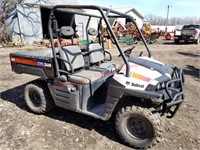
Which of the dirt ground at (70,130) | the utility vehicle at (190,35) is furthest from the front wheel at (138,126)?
the utility vehicle at (190,35)

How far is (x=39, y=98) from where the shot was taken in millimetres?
4527

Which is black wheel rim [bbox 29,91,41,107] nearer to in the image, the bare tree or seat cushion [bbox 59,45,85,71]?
seat cushion [bbox 59,45,85,71]

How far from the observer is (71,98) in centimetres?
378

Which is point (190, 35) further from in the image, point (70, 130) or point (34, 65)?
point (70, 130)

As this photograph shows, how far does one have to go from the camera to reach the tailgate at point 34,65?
13.2 ft

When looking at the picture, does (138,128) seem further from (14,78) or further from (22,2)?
(22,2)

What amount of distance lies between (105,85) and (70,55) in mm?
878

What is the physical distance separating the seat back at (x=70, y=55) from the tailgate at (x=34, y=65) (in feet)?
0.88

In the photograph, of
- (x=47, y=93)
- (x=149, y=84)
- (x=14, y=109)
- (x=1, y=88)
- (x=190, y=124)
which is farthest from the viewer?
(x=1, y=88)

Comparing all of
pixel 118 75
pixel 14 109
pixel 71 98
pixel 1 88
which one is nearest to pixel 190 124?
pixel 118 75

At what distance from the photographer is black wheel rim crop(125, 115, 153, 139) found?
323cm

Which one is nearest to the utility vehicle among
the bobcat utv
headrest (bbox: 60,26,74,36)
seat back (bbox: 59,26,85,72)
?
the bobcat utv

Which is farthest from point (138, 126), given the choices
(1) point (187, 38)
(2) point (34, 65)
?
(1) point (187, 38)

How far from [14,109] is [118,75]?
2757mm
